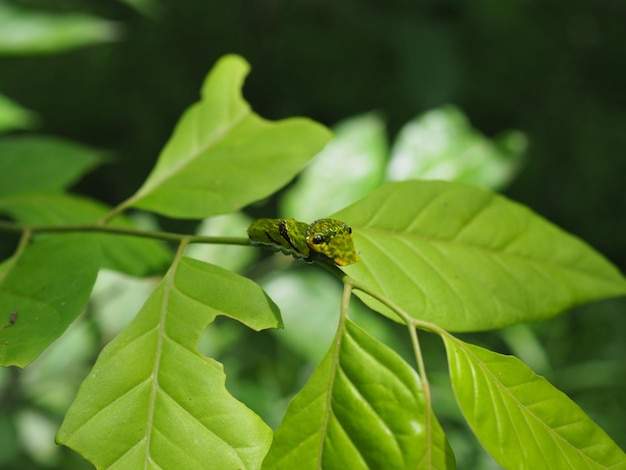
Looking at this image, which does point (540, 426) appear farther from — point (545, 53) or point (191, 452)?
point (545, 53)

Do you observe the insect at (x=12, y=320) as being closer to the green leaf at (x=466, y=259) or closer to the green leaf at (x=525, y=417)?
the green leaf at (x=466, y=259)

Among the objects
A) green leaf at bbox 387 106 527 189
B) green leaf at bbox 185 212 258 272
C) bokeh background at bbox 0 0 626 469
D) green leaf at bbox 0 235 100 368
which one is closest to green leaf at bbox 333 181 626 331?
green leaf at bbox 0 235 100 368

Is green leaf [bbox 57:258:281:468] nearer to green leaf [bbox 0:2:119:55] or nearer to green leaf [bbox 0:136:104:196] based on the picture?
green leaf [bbox 0:136:104:196]

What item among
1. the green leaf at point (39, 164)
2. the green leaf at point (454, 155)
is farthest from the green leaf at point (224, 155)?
the green leaf at point (454, 155)

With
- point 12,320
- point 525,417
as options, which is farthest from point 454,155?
point 12,320

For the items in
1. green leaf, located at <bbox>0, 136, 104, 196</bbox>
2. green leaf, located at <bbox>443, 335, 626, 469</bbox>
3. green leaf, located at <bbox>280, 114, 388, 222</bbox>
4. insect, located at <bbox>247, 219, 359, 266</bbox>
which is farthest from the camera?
green leaf, located at <bbox>280, 114, 388, 222</bbox>

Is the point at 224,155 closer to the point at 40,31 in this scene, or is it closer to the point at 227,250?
the point at 227,250
